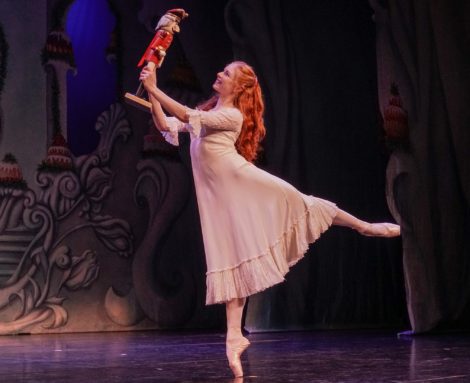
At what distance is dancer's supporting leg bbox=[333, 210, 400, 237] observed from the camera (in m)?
3.67

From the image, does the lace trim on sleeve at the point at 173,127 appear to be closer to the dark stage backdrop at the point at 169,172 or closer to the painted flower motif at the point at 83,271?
the dark stage backdrop at the point at 169,172

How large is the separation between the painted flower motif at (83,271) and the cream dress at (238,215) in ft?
12.4

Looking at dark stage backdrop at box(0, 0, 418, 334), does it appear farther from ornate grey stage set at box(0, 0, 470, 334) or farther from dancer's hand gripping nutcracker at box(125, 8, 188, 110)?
dancer's hand gripping nutcracker at box(125, 8, 188, 110)

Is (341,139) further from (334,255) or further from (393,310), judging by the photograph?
(393,310)

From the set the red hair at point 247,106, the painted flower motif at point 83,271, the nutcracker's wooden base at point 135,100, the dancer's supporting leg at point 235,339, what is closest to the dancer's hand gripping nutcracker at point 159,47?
the nutcracker's wooden base at point 135,100

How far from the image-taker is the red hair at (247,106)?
11.9 ft

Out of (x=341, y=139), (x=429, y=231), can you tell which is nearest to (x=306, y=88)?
(x=341, y=139)

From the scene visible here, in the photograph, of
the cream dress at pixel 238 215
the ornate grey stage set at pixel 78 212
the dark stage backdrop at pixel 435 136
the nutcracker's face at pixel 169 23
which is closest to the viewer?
the nutcracker's face at pixel 169 23

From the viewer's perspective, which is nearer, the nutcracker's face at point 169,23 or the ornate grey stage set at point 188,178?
the nutcracker's face at point 169,23

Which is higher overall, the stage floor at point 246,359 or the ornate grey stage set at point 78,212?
the ornate grey stage set at point 78,212

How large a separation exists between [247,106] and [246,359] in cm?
130

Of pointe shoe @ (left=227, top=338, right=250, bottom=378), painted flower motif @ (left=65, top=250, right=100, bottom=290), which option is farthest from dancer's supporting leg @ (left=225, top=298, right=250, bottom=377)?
painted flower motif @ (left=65, top=250, right=100, bottom=290)

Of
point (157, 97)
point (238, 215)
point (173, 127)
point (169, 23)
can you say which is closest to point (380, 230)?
point (238, 215)

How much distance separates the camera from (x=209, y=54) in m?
7.99
